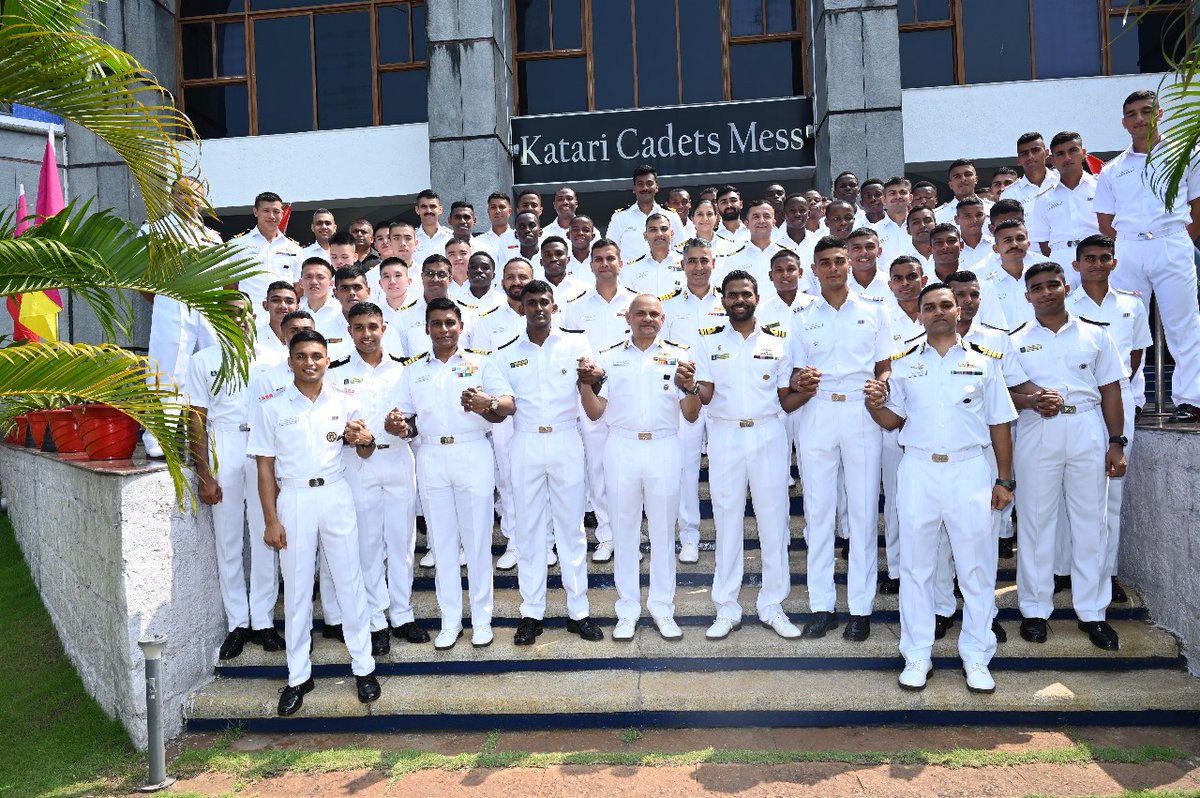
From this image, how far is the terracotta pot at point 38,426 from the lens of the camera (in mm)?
7443

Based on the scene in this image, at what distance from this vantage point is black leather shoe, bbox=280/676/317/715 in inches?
212

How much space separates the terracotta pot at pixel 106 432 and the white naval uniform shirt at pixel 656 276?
4072 mm

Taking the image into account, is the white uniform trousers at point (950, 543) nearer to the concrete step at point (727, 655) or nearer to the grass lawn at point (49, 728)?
the concrete step at point (727, 655)

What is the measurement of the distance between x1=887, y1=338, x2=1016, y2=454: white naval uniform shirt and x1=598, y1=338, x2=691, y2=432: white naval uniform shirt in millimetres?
1431

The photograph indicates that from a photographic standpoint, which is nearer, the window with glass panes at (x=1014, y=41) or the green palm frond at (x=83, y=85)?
the green palm frond at (x=83, y=85)

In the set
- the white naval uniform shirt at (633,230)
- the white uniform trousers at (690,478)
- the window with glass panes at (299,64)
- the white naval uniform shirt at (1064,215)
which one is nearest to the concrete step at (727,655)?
the white uniform trousers at (690,478)

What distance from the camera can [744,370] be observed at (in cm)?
561

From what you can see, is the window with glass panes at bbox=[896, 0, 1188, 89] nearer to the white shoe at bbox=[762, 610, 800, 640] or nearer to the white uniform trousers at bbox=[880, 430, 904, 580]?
the white uniform trousers at bbox=[880, 430, 904, 580]

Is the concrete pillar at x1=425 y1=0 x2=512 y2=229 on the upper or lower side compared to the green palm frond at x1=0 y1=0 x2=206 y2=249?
upper

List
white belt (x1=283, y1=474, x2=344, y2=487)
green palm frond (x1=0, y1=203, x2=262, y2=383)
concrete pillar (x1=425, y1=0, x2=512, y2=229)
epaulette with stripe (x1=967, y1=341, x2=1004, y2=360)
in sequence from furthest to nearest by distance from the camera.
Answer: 1. concrete pillar (x1=425, y1=0, x2=512, y2=229)
2. white belt (x1=283, y1=474, x2=344, y2=487)
3. epaulette with stripe (x1=967, y1=341, x2=1004, y2=360)
4. green palm frond (x1=0, y1=203, x2=262, y2=383)

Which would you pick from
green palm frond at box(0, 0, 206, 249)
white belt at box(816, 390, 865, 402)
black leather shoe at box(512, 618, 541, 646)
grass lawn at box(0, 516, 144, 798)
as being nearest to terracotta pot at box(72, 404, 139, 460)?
grass lawn at box(0, 516, 144, 798)

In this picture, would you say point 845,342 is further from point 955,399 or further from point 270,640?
point 270,640

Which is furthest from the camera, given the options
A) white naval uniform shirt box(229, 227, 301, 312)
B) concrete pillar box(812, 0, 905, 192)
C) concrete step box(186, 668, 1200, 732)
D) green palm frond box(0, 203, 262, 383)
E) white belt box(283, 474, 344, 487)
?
concrete pillar box(812, 0, 905, 192)

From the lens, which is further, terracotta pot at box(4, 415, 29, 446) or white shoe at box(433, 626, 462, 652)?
terracotta pot at box(4, 415, 29, 446)
